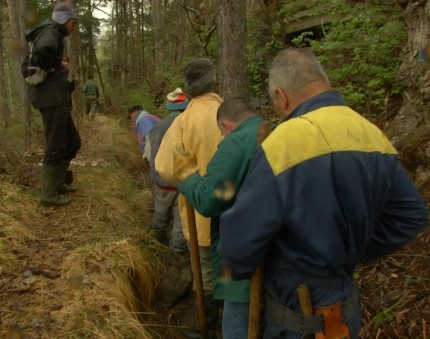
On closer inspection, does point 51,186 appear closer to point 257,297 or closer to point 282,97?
point 257,297

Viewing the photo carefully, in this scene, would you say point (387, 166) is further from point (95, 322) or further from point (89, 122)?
point (89, 122)

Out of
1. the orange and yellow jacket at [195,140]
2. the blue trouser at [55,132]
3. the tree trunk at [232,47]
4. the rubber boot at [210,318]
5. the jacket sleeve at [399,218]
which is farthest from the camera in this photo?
the tree trunk at [232,47]

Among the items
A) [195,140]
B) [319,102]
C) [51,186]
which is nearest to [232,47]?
[195,140]

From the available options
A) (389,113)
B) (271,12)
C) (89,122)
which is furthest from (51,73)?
(89,122)

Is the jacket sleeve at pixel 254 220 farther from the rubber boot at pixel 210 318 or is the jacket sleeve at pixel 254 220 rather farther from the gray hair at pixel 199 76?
the rubber boot at pixel 210 318

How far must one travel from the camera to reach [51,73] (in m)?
4.53

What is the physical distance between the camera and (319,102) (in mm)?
1776

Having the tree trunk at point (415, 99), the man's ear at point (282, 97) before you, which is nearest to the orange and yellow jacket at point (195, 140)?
the man's ear at point (282, 97)

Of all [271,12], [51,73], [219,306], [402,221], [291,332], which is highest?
[271,12]

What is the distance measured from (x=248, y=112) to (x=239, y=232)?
1042mm

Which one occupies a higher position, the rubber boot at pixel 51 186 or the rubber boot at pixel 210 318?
the rubber boot at pixel 51 186

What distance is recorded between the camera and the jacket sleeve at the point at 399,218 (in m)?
1.88

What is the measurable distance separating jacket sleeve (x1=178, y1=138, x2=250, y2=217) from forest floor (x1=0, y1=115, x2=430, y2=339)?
125 centimetres

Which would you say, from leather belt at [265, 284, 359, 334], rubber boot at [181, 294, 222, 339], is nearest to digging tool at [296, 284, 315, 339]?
leather belt at [265, 284, 359, 334]
